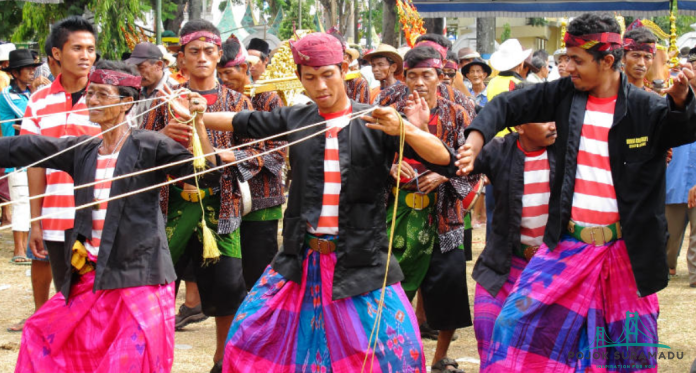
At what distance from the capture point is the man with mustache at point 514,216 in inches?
194

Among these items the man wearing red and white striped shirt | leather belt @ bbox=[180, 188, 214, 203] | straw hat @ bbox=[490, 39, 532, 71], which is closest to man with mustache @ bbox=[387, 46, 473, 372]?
leather belt @ bbox=[180, 188, 214, 203]

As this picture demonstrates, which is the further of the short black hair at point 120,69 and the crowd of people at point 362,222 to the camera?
the short black hair at point 120,69

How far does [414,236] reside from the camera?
19.0ft

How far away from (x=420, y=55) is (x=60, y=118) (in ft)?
7.82

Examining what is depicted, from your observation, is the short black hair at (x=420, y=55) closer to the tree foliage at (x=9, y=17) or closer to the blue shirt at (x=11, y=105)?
the blue shirt at (x=11, y=105)

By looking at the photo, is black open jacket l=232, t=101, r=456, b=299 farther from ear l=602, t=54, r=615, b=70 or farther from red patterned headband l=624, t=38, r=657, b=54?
red patterned headband l=624, t=38, r=657, b=54

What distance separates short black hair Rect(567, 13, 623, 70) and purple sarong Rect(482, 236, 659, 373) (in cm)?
89

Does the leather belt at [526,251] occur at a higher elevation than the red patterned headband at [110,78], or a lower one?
lower

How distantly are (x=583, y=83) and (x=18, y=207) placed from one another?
→ 21.5ft

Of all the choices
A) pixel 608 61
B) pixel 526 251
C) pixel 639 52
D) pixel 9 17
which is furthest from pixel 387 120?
pixel 9 17

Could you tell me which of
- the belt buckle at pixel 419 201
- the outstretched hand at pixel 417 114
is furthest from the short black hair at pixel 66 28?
the outstretched hand at pixel 417 114

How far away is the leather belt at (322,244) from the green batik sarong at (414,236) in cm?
156

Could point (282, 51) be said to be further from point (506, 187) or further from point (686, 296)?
point (686, 296)

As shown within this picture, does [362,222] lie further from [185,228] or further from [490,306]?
[185,228]
